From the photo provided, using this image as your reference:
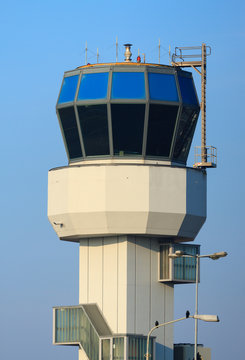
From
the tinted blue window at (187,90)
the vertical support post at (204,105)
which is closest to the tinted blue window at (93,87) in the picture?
the tinted blue window at (187,90)

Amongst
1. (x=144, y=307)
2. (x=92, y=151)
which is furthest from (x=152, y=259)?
(x=92, y=151)

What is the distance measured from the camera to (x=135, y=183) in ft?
230

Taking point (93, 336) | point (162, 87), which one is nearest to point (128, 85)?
point (162, 87)

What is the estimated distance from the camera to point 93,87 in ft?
235

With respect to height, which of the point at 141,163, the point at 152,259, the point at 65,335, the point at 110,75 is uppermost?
the point at 110,75

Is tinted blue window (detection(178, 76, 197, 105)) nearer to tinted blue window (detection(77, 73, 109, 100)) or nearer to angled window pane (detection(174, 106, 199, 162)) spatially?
angled window pane (detection(174, 106, 199, 162))

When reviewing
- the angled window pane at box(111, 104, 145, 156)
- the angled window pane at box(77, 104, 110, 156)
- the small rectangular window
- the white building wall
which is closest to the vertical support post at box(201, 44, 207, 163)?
the angled window pane at box(111, 104, 145, 156)

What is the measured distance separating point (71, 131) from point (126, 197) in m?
5.83

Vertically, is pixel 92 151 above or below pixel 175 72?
below

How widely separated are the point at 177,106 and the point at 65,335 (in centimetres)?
1560

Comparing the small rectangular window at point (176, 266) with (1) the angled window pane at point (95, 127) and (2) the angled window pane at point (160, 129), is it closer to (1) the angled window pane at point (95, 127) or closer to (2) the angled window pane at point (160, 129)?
(2) the angled window pane at point (160, 129)

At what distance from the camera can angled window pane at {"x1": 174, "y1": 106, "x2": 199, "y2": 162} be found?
238ft

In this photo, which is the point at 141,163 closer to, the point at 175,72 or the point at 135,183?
the point at 135,183

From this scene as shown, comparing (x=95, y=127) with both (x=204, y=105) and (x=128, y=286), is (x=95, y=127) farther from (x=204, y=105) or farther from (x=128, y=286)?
(x=128, y=286)
